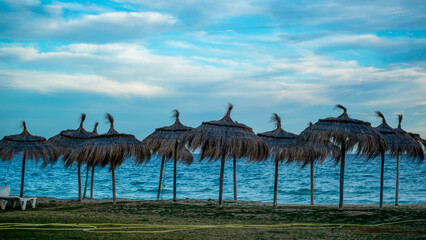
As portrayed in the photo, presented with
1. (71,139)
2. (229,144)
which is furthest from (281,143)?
(71,139)

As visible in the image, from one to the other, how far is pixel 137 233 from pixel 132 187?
34.4 meters

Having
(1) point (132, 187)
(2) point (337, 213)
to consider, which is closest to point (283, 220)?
(2) point (337, 213)

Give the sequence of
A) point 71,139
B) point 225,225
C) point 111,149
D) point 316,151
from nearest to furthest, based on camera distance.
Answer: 1. point 225,225
2. point 111,149
3. point 316,151
4. point 71,139

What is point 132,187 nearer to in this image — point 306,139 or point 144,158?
point 144,158

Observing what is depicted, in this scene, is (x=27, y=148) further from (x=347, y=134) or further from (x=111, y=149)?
(x=347, y=134)

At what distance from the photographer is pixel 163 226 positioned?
10.2m

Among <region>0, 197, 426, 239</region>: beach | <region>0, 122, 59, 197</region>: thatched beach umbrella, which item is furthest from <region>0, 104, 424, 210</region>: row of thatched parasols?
<region>0, 197, 426, 239</region>: beach

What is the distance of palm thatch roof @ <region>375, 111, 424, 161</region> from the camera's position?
52.3ft

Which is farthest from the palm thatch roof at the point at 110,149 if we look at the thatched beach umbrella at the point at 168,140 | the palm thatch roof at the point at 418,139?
the palm thatch roof at the point at 418,139

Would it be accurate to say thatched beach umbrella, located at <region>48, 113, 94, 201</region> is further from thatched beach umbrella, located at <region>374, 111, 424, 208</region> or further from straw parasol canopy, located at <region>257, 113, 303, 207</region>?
thatched beach umbrella, located at <region>374, 111, 424, 208</region>

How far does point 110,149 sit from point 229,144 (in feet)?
14.3

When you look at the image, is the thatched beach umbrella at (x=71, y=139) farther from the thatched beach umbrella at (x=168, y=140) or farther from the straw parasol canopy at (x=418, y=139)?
the straw parasol canopy at (x=418, y=139)

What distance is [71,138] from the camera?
19.9 meters

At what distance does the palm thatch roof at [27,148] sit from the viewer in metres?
17.1
